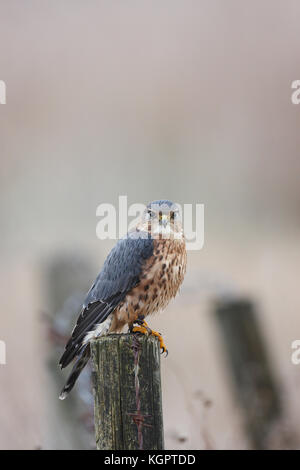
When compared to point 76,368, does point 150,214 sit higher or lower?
higher

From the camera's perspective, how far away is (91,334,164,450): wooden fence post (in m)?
2.82

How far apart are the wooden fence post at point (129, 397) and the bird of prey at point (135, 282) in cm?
66

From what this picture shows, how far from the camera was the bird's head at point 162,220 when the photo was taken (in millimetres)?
3926

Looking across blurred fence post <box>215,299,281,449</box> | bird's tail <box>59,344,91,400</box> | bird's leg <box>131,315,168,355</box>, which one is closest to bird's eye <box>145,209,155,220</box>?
bird's leg <box>131,315,168,355</box>

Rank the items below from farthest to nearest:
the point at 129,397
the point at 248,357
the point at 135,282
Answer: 1. the point at 248,357
2. the point at 135,282
3. the point at 129,397

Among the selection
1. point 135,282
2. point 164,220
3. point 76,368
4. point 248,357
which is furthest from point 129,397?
point 248,357

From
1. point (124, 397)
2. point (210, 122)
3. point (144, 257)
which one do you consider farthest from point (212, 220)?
point (124, 397)

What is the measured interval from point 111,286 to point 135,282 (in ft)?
0.55

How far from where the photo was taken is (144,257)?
3820 mm

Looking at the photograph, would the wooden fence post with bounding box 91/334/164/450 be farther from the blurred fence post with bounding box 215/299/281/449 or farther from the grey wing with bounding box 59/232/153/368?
the blurred fence post with bounding box 215/299/281/449

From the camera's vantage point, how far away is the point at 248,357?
477 centimetres

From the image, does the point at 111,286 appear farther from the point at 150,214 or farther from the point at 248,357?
the point at 248,357
